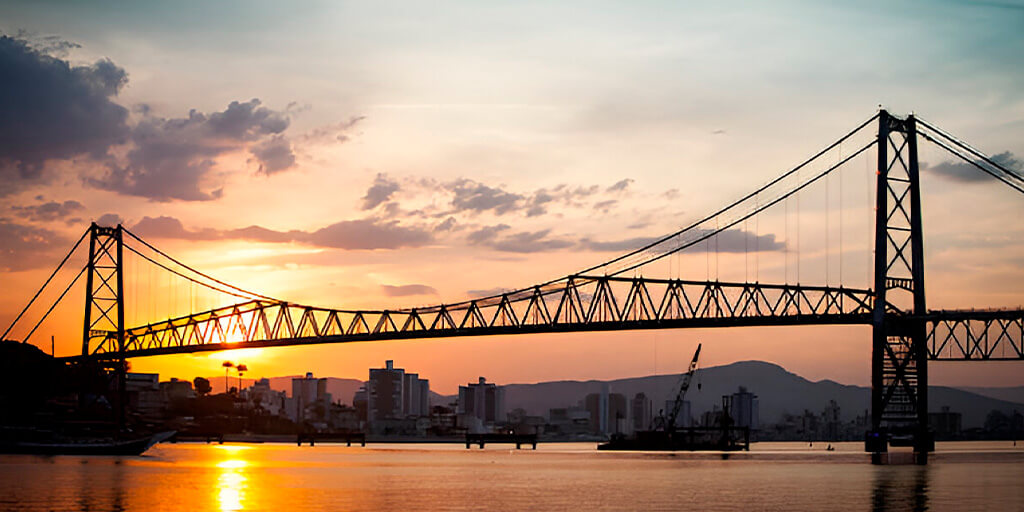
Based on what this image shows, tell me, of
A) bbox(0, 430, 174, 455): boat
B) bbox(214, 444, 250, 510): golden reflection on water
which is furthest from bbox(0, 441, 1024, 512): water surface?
bbox(0, 430, 174, 455): boat

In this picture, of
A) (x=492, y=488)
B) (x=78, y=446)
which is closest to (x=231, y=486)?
(x=492, y=488)

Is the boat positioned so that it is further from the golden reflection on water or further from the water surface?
the golden reflection on water

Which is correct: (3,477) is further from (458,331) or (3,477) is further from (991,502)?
(458,331)

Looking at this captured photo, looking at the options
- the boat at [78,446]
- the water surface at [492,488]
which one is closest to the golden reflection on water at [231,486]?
the water surface at [492,488]

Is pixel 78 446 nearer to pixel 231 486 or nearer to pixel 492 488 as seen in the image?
pixel 231 486

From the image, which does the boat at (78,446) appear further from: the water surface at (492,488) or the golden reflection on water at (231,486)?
the golden reflection on water at (231,486)

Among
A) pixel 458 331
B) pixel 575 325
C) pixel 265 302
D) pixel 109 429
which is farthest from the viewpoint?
pixel 265 302

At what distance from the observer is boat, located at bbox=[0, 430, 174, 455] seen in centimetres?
12400

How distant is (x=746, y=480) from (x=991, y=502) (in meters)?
23.8

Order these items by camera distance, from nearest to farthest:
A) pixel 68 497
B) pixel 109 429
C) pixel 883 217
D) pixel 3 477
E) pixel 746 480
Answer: pixel 68 497 → pixel 3 477 → pixel 746 480 → pixel 883 217 → pixel 109 429

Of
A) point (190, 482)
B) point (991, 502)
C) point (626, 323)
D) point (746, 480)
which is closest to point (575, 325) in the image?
point (626, 323)

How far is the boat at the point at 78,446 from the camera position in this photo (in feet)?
407

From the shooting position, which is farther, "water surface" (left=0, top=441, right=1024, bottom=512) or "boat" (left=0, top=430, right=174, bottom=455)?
"boat" (left=0, top=430, right=174, bottom=455)

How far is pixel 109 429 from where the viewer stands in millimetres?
146750
